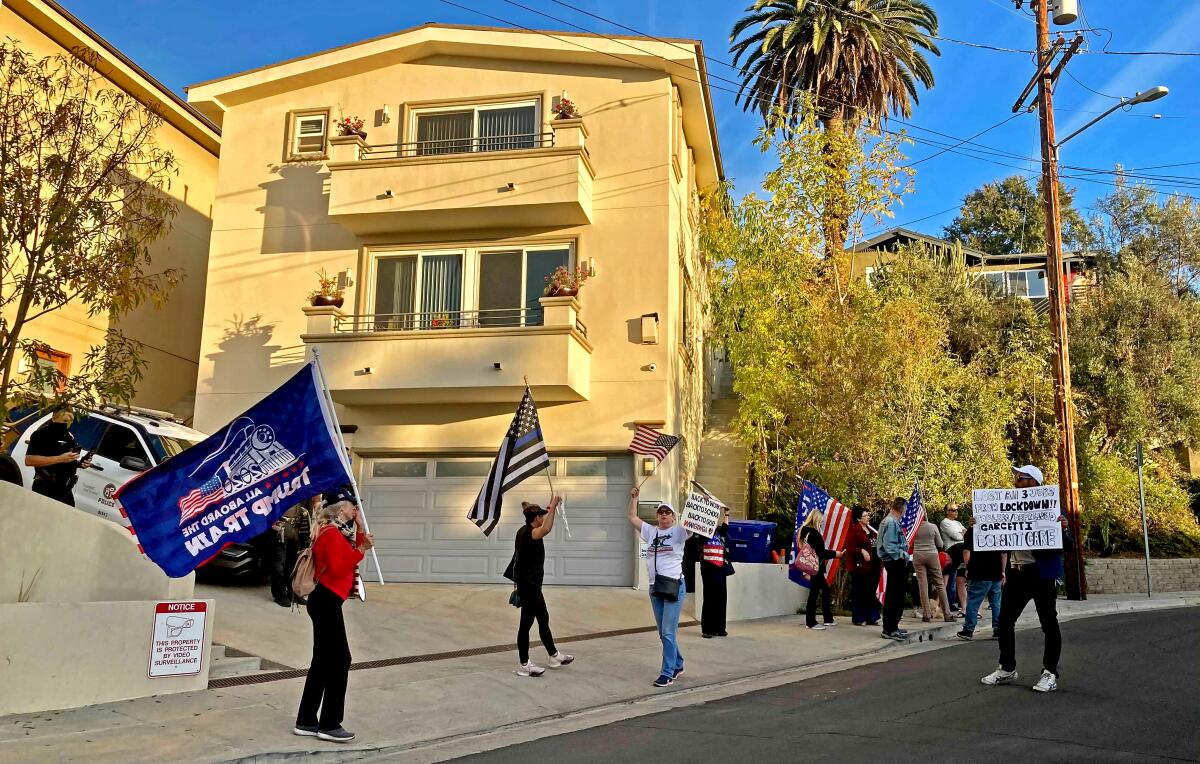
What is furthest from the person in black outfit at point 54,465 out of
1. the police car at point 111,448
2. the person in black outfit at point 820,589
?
the person in black outfit at point 820,589

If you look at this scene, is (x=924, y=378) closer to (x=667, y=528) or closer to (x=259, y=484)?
(x=667, y=528)

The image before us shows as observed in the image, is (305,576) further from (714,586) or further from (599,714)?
(714,586)

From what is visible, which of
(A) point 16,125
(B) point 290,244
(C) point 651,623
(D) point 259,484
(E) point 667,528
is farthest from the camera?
(B) point 290,244

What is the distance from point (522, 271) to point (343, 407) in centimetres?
426

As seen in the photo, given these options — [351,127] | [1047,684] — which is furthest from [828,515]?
[351,127]

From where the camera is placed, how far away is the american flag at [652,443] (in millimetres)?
15890

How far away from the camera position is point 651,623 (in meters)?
14.2

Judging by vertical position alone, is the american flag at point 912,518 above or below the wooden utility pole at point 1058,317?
below

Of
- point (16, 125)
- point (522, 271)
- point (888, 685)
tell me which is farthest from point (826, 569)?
point (16, 125)

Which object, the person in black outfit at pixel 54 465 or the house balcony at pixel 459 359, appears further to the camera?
the house balcony at pixel 459 359

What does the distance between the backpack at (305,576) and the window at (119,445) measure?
258 inches

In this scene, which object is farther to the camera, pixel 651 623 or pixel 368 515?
pixel 368 515

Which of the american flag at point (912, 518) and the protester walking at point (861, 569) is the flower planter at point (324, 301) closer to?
the protester walking at point (861, 569)

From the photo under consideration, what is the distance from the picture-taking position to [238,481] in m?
7.73
